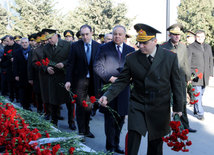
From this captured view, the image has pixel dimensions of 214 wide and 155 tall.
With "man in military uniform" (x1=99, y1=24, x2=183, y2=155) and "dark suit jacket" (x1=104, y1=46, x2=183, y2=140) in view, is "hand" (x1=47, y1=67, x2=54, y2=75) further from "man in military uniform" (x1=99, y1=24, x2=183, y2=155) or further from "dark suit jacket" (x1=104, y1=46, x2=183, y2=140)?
"dark suit jacket" (x1=104, y1=46, x2=183, y2=140)

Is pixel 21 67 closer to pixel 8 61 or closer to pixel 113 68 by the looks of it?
pixel 8 61

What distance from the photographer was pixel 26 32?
35.5m

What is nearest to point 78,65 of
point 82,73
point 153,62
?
point 82,73

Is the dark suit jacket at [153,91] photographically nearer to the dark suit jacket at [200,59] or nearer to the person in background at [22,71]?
the dark suit jacket at [200,59]

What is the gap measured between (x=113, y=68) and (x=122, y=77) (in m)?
1.26

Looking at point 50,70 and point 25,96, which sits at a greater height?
point 50,70

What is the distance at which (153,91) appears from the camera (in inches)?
146

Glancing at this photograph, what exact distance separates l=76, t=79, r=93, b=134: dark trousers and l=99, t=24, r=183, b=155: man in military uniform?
2.42m

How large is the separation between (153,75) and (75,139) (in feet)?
4.16

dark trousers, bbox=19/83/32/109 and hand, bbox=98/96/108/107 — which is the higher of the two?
hand, bbox=98/96/108/107

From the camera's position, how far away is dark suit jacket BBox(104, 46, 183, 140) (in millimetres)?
3715

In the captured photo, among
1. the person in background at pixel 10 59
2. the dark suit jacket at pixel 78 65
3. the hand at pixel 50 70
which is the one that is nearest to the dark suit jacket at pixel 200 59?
the dark suit jacket at pixel 78 65

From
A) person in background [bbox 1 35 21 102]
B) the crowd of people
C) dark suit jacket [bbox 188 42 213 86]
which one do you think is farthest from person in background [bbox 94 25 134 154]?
person in background [bbox 1 35 21 102]

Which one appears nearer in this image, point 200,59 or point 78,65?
point 78,65
